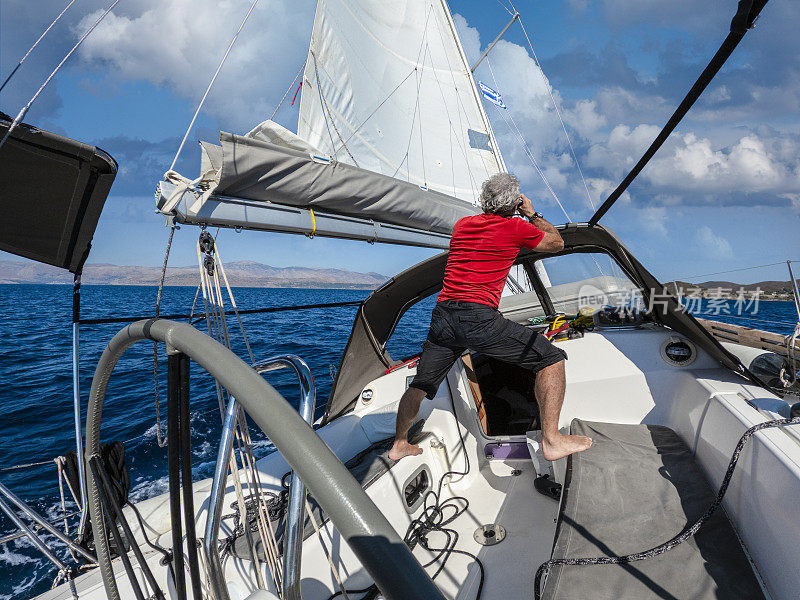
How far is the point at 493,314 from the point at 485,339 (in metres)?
0.14

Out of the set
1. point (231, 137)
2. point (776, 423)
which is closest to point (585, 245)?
point (776, 423)

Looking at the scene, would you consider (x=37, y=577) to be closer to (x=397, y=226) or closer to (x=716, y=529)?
(x=397, y=226)

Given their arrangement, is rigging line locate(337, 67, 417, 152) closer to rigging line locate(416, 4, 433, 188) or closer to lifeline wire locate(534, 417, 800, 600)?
rigging line locate(416, 4, 433, 188)

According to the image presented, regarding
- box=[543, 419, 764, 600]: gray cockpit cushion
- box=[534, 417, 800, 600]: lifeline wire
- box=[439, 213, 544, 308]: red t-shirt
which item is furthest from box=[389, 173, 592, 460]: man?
box=[534, 417, 800, 600]: lifeline wire

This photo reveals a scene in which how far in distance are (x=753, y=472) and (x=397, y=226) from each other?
6.61ft

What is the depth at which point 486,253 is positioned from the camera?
2.17m

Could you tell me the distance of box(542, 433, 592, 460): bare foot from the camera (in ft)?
7.02

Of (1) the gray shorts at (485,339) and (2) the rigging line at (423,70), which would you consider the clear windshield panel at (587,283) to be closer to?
(1) the gray shorts at (485,339)

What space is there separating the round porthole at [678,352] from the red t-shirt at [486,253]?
132cm

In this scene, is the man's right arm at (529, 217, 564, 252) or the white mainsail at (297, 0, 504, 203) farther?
the white mainsail at (297, 0, 504, 203)

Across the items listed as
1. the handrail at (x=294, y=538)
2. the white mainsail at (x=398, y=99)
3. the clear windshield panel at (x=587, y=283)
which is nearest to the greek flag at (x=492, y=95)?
the white mainsail at (x=398, y=99)

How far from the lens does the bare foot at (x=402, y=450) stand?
233 cm

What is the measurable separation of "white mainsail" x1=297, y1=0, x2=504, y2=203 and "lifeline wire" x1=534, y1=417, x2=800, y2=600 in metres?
4.72

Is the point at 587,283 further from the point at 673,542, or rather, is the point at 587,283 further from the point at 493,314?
the point at 673,542
